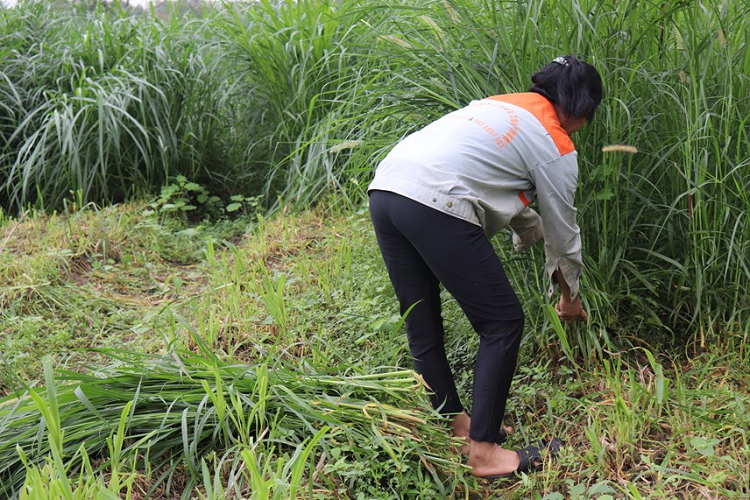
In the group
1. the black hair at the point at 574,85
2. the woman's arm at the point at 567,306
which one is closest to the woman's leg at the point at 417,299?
the woman's arm at the point at 567,306

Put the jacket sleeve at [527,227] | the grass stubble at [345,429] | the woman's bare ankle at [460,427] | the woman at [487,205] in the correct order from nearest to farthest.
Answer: the grass stubble at [345,429]
the woman at [487,205]
the jacket sleeve at [527,227]
the woman's bare ankle at [460,427]

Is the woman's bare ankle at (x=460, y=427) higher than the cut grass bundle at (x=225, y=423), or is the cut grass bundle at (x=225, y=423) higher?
the cut grass bundle at (x=225, y=423)

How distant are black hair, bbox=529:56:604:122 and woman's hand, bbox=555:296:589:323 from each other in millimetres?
656

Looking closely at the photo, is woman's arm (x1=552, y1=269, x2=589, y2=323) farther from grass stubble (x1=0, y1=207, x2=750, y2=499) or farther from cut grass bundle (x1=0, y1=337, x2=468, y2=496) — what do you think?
cut grass bundle (x1=0, y1=337, x2=468, y2=496)

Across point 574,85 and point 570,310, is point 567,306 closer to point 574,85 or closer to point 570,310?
point 570,310

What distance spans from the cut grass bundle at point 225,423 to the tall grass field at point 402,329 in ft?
0.03

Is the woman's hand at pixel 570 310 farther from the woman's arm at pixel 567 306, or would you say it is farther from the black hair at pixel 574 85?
the black hair at pixel 574 85

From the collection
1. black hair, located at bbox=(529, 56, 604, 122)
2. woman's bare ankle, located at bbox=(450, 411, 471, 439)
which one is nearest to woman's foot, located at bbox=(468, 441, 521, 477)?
woman's bare ankle, located at bbox=(450, 411, 471, 439)

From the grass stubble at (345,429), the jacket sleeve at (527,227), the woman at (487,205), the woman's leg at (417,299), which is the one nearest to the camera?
the grass stubble at (345,429)

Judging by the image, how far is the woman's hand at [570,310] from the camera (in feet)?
8.69

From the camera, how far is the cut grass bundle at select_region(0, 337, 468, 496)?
223 centimetres

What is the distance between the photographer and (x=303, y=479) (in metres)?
2.25

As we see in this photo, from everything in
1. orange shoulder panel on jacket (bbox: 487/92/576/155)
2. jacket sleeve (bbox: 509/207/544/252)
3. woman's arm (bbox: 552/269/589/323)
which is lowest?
woman's arm (bbox: 552/269/589/323)

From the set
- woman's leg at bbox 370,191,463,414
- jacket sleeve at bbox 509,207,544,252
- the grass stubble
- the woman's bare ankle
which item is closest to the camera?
the grass stubble
